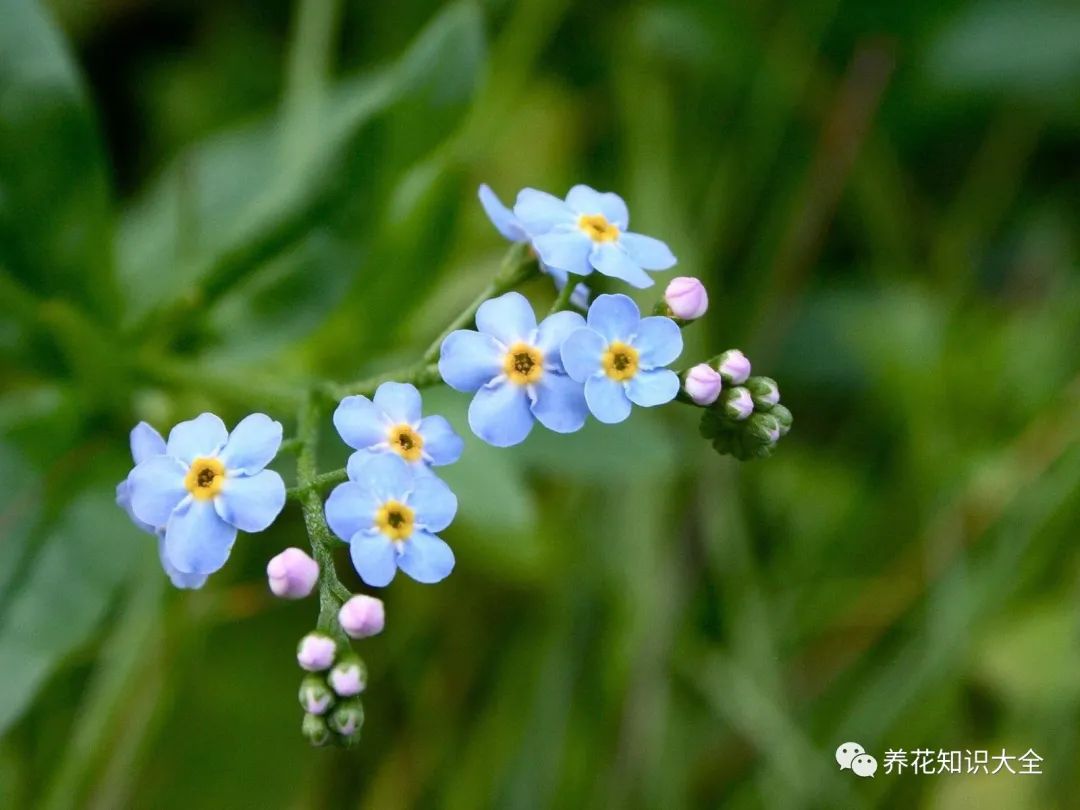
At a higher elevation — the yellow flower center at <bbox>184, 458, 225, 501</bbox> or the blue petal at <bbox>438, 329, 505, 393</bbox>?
the blue petal at <bbox>438, 329, 505, 393</bbox>

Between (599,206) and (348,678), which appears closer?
(348,678)

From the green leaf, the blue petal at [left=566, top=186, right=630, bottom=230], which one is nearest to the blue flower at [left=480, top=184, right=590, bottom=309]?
the blue petal at [left=566, top=186, right=630, bottom=230]

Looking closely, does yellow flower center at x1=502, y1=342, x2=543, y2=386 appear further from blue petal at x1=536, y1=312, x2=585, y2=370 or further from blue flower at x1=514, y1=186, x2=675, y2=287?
blue flower at x1=514, y1=186, x2=675, y2=287

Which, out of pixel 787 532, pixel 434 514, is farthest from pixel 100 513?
pixel 787 532

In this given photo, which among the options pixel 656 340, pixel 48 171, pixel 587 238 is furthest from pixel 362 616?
pixel 48 171

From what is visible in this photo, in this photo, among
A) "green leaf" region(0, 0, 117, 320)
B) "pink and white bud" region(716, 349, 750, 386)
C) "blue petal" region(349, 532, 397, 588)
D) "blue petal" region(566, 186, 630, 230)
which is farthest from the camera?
"green leaf" region(0, 0, 117, 320)

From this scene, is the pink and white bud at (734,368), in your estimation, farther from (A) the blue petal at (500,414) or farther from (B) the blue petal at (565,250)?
(A) the blue petal at (500,414)

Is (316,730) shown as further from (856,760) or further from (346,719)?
(856,760)

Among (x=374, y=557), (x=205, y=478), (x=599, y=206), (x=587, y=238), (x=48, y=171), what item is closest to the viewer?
(x=374, y=557)
